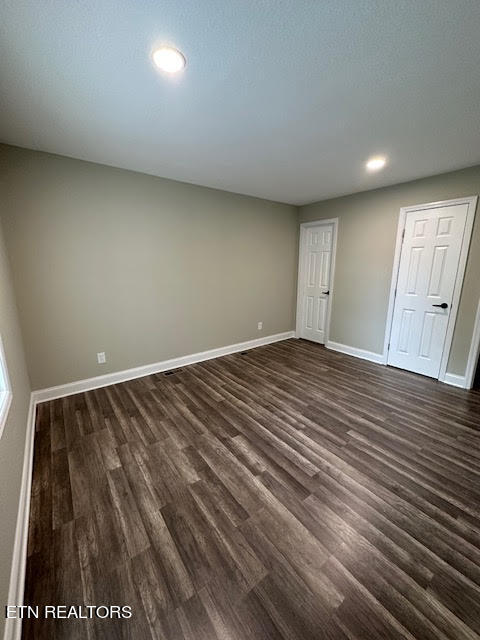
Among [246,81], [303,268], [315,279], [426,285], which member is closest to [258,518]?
[246,81]

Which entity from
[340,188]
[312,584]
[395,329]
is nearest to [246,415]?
[312,584]

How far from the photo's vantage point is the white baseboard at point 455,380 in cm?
298

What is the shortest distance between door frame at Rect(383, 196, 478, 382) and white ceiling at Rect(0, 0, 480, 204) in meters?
0.48

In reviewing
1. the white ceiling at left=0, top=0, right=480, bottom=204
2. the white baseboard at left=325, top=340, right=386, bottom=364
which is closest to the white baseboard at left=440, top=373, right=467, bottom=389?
the white baseboard at left=325, top=340, right=386, bottom=364

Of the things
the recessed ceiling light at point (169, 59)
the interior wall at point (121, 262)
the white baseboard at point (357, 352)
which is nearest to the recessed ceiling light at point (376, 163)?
the interior wall at point (121, 262)

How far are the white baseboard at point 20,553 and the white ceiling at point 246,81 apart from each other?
7.87ft

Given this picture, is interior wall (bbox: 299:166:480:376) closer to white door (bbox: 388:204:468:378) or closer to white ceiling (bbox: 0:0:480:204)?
white door (bbox: 388:204:468:378)

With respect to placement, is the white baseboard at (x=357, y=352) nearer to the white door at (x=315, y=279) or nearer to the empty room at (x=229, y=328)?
the empty room at (x=229, y=328)

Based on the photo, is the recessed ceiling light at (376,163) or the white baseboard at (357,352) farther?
the white baseboard at (357,352)

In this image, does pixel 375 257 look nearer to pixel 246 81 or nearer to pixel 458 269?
pixel 458 269

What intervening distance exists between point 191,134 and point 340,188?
2.32 metres

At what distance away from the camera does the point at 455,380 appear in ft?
9.98

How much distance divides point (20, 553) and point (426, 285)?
4.29m

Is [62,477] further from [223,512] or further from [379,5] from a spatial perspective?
[379,5]
